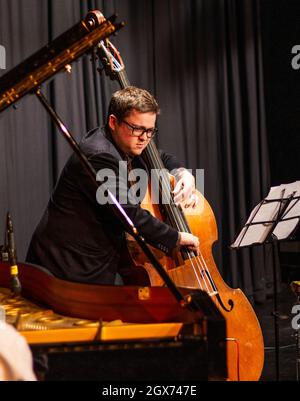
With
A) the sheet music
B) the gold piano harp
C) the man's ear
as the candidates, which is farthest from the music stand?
the gold piano harp

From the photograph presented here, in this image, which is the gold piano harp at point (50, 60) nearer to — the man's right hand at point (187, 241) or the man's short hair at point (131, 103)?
the man's short hair at point (131, 103)

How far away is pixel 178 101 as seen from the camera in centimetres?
566

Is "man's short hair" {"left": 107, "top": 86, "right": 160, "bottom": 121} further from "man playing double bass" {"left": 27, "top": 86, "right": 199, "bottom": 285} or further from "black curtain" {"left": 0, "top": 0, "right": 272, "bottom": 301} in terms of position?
"black curtain" {"left": 0, "top": 0, "right": 272, "bottom": 301}

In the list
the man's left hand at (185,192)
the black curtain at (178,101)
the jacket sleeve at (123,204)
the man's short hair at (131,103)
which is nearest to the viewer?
the jacket sleeve at (123,204)

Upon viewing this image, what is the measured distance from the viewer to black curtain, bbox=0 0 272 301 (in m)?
4.64

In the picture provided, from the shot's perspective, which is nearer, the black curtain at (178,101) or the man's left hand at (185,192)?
the man's left hand at (185,192)

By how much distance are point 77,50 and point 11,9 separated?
2.94 m

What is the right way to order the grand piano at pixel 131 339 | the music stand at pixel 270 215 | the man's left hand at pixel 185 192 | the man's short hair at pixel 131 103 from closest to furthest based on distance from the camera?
the grand piano at pixel 131 339
the man's short hair at pixel 131 103
the man's left hand at pixel 185 192
the music stand at pixel 270 215

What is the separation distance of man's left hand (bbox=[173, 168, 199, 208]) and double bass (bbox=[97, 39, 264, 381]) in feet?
0.09

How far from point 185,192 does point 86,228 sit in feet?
1.85

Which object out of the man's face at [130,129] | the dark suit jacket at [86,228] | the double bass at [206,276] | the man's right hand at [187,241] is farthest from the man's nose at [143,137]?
the man's right hand at [187,241]

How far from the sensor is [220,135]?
5.95 metres

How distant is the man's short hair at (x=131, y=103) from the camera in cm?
273

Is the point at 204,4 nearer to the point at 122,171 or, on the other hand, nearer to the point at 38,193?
the point at 38,193
